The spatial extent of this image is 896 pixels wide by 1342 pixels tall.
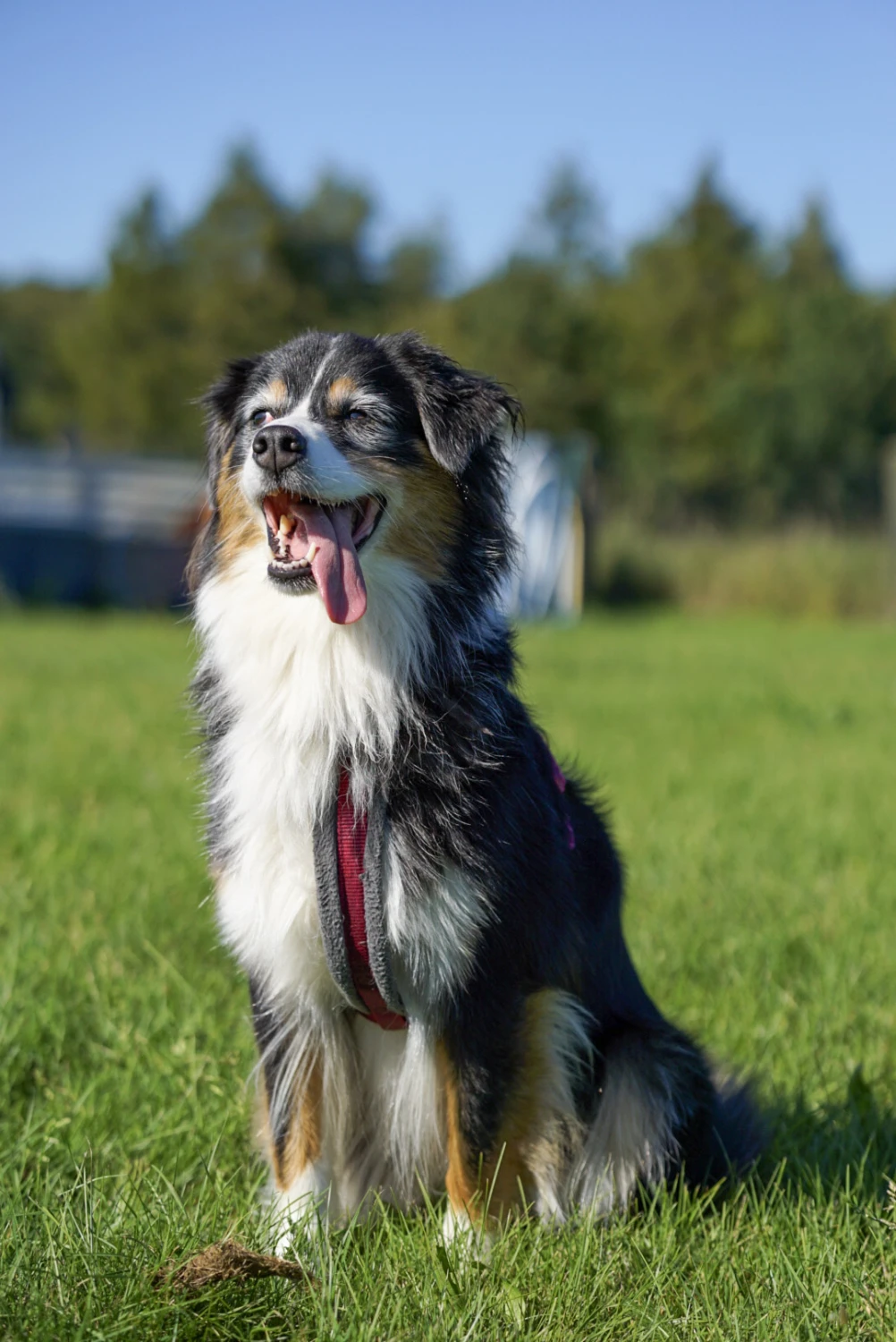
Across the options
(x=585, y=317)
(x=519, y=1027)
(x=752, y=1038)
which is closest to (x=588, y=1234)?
(x=519, y=1027)

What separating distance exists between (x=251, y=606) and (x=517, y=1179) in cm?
131

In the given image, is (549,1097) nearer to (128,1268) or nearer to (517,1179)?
(517,1179)

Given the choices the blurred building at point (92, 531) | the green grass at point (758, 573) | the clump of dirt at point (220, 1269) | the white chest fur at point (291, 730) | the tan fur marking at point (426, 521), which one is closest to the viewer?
the clump of dirt at point (220, 1269)

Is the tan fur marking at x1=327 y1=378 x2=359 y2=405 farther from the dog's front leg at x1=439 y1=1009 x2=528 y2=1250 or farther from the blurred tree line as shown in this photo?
the blurred tree line

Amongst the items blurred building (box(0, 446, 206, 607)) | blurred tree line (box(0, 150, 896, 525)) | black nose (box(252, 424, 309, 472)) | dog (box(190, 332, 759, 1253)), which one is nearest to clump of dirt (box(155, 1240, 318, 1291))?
dog (box(190, 332, 759, 1253))

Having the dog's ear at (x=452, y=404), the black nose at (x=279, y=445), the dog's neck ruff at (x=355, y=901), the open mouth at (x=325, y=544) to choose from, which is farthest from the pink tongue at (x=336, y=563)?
the dog's neck ruff at (x=355, y=901)

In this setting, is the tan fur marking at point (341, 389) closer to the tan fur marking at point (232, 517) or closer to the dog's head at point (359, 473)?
the dog's head at point (359, 473)

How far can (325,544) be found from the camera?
2.56m

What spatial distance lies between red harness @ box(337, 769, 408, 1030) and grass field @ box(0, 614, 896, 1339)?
18.8 inches

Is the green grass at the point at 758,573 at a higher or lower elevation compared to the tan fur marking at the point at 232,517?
lower

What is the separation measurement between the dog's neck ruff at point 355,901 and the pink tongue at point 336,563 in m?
0.39

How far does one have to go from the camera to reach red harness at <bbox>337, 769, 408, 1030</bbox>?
8.00 ft

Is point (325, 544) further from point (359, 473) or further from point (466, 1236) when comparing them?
point (466, 1236)

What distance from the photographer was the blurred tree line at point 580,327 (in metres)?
33.6
